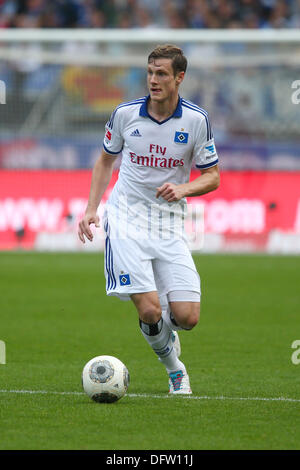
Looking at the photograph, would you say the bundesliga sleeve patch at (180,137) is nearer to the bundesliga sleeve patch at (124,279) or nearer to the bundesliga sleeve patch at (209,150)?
the bundesliga sleeve patch at (209,150)

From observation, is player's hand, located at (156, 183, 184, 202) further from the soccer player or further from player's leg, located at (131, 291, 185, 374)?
player's leg, located at (131, 291, 185, 374)

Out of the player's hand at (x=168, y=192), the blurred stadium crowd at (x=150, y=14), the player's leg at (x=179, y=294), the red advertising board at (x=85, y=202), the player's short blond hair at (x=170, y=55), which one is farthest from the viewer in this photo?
the blurred stadium crowd at (x=150, y=14)

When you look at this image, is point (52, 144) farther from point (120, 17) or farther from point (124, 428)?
point (124, 428)

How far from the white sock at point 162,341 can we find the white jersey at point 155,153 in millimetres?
680

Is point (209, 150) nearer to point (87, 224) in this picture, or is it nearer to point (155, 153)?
point (155, 153)

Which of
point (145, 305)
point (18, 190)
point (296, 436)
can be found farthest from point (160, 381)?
point (18, 190)

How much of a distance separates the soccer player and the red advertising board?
10783 mm

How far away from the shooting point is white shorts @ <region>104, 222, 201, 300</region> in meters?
6.82

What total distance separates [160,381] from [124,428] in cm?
198

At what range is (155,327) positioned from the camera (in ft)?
22.5

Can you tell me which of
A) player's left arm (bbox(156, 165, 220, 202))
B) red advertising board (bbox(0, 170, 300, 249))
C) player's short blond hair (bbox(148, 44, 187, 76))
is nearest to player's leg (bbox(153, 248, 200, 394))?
player's left arm (bbox(156, 165, 220, 202))

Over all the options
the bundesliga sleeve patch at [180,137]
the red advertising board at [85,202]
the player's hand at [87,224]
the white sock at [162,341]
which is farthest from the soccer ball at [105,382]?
the red advertising board at [85,202]

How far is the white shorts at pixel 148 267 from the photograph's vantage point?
22.4 feet

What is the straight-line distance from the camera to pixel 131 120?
23.0 feet
